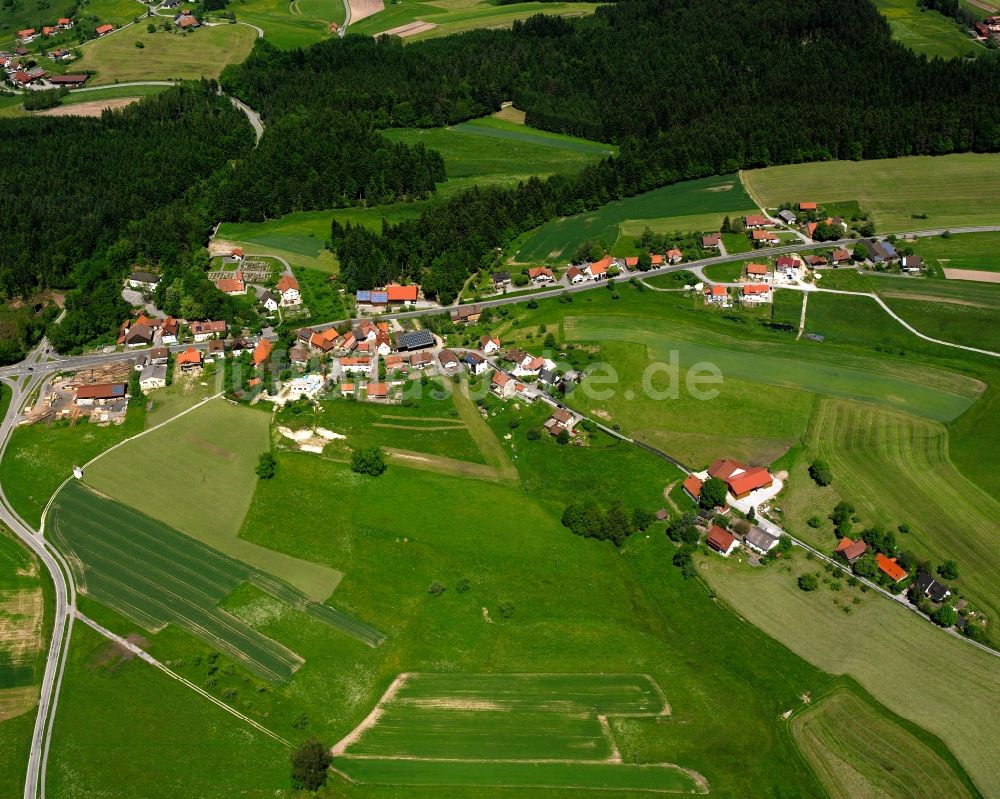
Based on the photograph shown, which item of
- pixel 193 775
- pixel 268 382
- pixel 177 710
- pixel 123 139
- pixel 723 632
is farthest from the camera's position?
pixel 123 139

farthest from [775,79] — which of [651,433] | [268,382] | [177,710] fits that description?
[177,710]

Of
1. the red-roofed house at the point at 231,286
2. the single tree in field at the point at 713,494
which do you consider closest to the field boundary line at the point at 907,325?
the single tree in field at the point at 713,494

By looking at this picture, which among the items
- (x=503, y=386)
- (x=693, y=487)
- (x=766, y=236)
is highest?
(x=766, y=236)

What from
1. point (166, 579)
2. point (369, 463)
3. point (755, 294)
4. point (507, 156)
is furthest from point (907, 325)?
point (166, 579)

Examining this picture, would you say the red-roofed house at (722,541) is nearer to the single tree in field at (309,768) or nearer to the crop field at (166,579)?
the crop field at (166,579)

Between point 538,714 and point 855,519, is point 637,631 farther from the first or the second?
point 855,519

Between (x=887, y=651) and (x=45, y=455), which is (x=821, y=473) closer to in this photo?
(x=887, y=651)

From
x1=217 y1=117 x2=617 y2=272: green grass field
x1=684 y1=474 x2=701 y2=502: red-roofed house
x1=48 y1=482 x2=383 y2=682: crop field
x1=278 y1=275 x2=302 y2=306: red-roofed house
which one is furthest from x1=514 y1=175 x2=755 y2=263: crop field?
x1=48 y1=482 x2=383 y2=682: crop field
